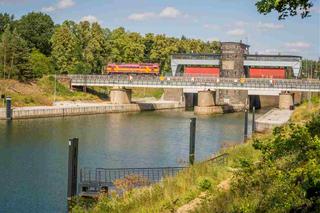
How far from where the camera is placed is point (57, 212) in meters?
25.4

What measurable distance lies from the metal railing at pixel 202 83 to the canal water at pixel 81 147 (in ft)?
43.9

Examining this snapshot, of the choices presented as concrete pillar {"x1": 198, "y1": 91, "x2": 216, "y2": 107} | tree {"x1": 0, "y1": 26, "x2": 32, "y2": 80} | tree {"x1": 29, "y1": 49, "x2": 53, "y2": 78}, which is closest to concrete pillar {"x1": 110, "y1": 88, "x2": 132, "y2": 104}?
concrete pillar {"x1": 198, "y1": 91, "x2": 216, "y2": 107}

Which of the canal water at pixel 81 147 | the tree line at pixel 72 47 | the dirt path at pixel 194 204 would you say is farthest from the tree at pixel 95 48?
the dirt path at pixel 194 204

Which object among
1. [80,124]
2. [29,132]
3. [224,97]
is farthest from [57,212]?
[224,97]

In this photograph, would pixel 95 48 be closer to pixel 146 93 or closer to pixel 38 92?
pixel 146 93

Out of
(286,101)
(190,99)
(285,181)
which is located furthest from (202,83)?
(285,181)

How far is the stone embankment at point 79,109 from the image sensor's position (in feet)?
228

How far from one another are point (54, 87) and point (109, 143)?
42.8 meters

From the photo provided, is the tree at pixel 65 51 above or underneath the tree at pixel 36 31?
underneath

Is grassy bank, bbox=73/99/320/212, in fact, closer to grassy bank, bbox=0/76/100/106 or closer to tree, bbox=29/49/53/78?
grassy bank, bbox=0/76/100/106

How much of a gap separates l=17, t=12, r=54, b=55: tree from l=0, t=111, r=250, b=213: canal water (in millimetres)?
40051

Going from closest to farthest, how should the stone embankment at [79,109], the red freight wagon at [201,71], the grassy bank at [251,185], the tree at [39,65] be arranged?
the grassy bank at [251,185]
the stone embankment at [79,109]
the tree at [39,65]
the red freight wagon at [201,71]

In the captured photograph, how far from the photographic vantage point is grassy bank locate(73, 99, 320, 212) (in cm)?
960

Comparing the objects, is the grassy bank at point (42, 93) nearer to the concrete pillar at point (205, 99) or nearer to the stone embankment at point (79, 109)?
the stone embankment at point (79, 109)
